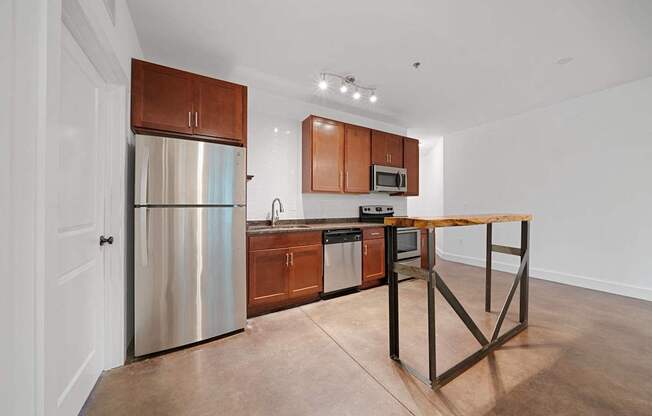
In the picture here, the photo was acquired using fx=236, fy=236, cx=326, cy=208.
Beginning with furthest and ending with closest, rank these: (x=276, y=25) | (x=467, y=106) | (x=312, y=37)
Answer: (x=467, y=106) → (x=312, y=37) → (x=276, y=25)

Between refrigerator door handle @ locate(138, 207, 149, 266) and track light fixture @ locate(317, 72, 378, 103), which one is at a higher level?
track light fixture @ locate(317, 72, 378, 103)

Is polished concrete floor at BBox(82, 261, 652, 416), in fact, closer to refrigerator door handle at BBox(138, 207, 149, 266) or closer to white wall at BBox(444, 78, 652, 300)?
refrigerator door handle at BBox(138, 207, 149, 266)

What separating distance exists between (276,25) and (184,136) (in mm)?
1273

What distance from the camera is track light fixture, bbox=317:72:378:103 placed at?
9.39ft

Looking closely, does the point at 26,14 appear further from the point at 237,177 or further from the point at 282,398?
the point at 282,398

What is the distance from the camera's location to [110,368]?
169 centimetres

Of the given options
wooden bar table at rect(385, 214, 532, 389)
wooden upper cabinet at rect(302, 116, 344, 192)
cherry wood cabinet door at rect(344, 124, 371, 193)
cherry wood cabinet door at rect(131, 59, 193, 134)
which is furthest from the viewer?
cherry wood cabinet door at rect(344, 124, 371, 193)

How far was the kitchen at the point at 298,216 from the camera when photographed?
1173mm

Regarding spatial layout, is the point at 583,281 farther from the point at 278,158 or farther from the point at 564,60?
the point at 278,158

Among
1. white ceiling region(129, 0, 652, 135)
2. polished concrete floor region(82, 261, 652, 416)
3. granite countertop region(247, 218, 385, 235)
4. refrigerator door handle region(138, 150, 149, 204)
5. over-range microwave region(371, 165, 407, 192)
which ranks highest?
white ceiling region(129, 0, 652, 135)

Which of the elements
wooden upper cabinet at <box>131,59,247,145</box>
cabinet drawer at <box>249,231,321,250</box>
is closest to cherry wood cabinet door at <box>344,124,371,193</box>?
cabinet drawer at <box>249,231,321,250</box>

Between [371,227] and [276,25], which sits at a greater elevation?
[276,25]

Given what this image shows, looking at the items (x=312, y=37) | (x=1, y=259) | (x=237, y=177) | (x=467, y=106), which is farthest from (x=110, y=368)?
(x=467, y=106)

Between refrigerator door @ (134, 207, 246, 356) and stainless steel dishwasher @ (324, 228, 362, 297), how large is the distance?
1.09 meters
